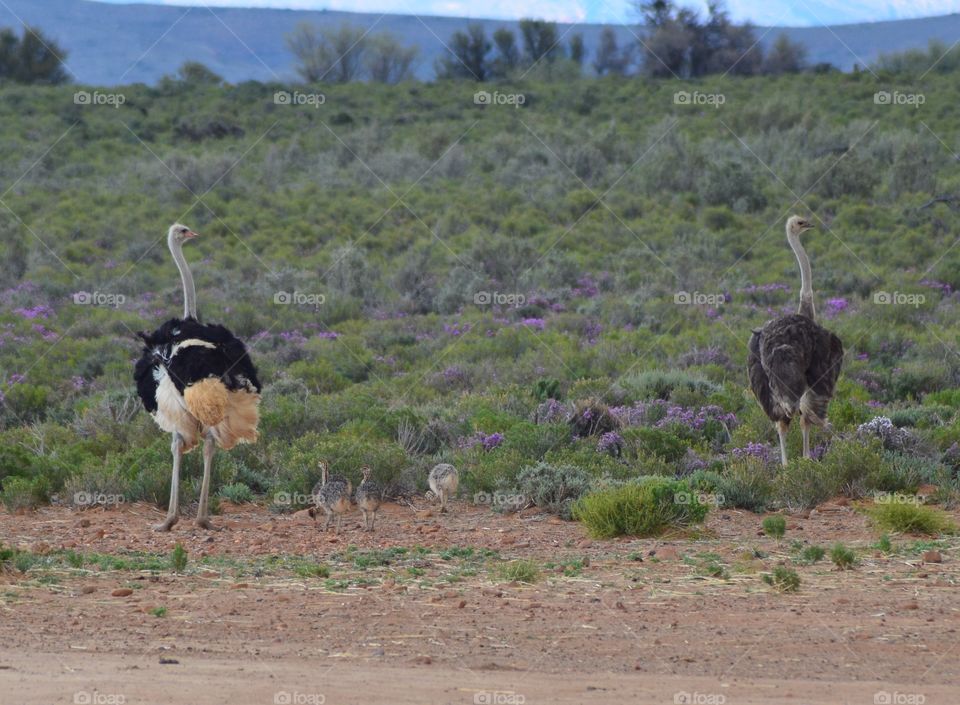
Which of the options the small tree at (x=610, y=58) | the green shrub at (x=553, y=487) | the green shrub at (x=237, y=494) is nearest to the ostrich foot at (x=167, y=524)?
the green shrub at (x=237, y=494)

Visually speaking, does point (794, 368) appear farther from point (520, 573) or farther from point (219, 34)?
point (219, 34)

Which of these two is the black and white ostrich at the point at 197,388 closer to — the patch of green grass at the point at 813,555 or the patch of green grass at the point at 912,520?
the patch of green grass at the point at 813,555

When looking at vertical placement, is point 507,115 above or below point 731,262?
above

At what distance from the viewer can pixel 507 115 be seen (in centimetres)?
4562

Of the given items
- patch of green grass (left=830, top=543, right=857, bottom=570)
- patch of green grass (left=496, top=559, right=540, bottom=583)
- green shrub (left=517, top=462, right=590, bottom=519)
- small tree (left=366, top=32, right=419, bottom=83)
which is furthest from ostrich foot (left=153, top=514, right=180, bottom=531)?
small tree (left=366, top=32, right=419, bottom=83)

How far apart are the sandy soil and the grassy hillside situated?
184 centimetres

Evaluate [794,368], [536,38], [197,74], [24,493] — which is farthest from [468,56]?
[24,493]

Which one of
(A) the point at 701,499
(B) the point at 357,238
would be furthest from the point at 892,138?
(A) the point at 701,499

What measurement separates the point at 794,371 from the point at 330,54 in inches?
2052

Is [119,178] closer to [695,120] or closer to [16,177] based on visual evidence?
[16,177]

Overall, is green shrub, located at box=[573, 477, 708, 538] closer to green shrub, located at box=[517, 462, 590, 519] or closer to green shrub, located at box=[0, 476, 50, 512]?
green shrub, located at box=[517, 462, 590, 519]

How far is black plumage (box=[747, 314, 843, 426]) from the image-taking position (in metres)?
12.3

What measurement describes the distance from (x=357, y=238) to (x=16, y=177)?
10.7m

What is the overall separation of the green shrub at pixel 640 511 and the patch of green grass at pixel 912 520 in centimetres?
121
